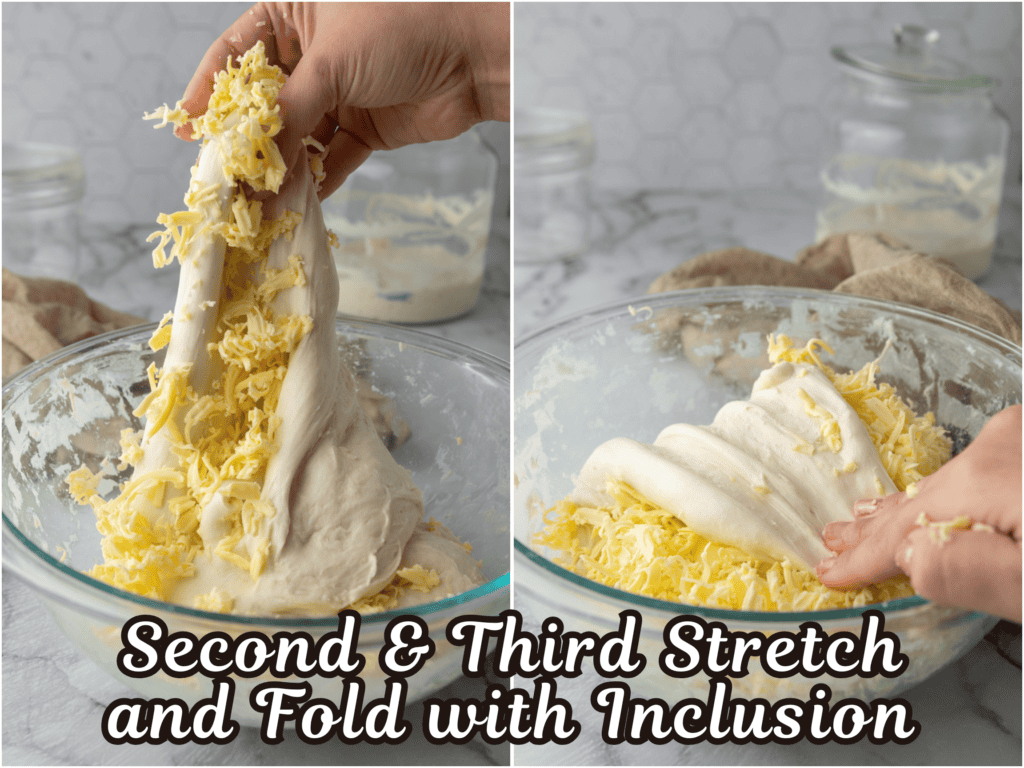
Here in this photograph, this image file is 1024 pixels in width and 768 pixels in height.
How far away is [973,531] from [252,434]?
524 millimetres

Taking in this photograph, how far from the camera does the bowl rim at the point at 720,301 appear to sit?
59 cm

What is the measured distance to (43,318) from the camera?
114 cm

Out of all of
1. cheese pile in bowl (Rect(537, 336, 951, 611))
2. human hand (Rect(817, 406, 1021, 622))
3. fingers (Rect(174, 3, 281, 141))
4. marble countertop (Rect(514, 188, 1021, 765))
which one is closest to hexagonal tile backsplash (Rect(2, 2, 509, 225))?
marble countertop (Rect(514, 188, 1021, 765))

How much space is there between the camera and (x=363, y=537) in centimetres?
73

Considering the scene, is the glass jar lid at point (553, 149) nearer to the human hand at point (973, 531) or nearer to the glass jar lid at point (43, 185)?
the glass jar lid at point (43, 185)

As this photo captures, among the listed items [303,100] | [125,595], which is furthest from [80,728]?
[303,100]

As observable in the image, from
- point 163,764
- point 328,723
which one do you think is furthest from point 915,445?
point 163,764

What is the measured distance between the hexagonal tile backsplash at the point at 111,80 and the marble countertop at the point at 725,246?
0.95 ft

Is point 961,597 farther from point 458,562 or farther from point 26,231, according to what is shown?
point 26,231

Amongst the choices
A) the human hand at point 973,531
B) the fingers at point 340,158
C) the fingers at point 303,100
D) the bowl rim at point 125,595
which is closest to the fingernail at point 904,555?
the human hand at point 973,531

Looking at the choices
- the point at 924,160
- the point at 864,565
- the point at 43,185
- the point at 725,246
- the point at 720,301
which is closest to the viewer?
the point at 864,565

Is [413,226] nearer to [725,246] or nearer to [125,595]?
[725,246]

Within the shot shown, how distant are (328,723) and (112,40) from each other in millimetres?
1534

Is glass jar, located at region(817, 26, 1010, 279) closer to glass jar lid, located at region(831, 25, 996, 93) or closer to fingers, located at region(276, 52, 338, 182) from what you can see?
glass jar lid, located at region(831, 25, 996, 93)
